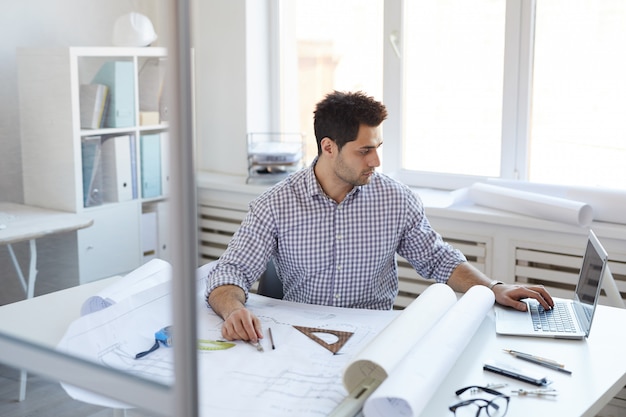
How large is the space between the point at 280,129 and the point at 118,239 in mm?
2547

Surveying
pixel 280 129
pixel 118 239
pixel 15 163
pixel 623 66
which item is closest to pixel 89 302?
pixel 118 239

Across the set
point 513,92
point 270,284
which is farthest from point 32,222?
point 513,92

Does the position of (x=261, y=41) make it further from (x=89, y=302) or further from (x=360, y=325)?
(x=89, y=302)

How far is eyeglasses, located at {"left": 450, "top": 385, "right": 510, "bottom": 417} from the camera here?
1.34 m

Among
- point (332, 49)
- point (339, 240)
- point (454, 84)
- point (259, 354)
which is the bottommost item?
point (259, 354)

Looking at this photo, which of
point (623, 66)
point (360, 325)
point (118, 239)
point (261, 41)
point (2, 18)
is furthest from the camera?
point (261, 41)

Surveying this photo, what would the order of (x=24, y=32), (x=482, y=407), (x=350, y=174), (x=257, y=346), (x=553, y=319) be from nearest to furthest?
(x=24, y=32) < (x=482, y=407) < (x=257, y=346) < (x=553, y=319) < (x=350, y=174)

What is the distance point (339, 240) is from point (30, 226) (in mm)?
1222

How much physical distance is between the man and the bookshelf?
94cm

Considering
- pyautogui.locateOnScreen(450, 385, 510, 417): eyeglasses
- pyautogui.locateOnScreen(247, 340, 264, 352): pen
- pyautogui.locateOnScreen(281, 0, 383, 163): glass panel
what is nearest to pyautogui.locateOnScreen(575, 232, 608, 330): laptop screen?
pyautogui.locateOnScreen(450, 385, 510, 417): eyeglasses

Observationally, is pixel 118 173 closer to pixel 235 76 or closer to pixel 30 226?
pixel 30 226

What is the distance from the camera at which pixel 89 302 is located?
1207 millimetres

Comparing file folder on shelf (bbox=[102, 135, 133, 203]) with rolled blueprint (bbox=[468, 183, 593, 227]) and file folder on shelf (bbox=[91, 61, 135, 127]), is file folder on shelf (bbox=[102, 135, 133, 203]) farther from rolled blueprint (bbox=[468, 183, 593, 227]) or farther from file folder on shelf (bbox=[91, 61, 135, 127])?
rolled blueprint (bbox=[468, 183, 593, 227])

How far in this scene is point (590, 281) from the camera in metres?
1.81
